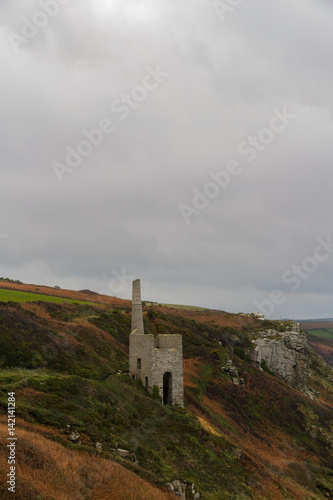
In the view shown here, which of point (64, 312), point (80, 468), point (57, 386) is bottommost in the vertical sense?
point (80, 468)

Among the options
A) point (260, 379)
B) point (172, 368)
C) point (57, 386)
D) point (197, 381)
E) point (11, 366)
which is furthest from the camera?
point (260, 379)

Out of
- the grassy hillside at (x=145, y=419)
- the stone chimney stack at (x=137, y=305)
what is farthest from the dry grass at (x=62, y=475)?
the stone chimney stack at (x=137, y=305)

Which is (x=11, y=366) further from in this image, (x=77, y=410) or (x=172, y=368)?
(x=172, y=368)

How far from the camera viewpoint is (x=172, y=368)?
26641 millimetres

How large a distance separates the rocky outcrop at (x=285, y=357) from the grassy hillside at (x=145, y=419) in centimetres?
854

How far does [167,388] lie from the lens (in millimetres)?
28234

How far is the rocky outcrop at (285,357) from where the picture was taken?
58.3 meters

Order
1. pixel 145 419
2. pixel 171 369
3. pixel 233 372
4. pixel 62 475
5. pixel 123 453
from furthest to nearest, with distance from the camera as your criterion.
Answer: pixel 233 372 → pixel 171 369 → pixel 145 419 → pixel 123 453 → pixel 62 475

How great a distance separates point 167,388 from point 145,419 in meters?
7.34

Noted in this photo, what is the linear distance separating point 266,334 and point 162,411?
48236mm

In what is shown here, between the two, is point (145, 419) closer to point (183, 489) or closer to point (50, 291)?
point (183, 489)

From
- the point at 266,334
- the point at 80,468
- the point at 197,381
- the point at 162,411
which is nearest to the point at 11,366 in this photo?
the point at 162,411

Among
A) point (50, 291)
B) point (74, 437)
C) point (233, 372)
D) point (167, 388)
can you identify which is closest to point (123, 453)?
point (74, 437)

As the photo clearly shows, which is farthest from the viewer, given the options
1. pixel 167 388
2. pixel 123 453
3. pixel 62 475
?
pixel 167 388
